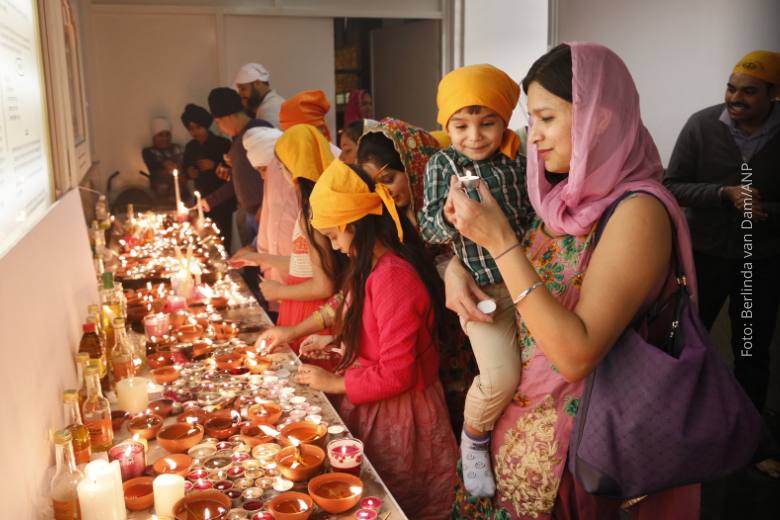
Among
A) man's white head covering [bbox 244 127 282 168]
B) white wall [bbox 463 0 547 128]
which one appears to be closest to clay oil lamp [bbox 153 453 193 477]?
man's white head covering [bbox 244 127 282 168]

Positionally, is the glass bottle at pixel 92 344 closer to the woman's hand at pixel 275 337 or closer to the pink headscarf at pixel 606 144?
the woman's hand at pixel 275 337

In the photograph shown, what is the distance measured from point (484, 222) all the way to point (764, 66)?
2.57 metres

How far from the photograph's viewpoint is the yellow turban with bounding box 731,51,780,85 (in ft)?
10.5

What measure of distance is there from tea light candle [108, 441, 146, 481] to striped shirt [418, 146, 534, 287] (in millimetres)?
1012

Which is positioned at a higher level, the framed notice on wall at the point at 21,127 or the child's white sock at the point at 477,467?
the framed notice on wall at the point at 21,127

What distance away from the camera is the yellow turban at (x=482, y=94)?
6.81 ft

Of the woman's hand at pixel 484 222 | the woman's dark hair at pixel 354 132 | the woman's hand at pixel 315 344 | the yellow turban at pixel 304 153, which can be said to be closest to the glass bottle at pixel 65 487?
the woman's hand at pixel 484 222

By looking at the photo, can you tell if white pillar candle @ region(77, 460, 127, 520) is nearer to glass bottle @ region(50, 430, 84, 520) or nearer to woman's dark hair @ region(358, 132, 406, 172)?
glass bottle @ region(50, 430, 84, 520)

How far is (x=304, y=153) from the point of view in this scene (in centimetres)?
307

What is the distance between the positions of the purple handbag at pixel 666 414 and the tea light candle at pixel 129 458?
100cm

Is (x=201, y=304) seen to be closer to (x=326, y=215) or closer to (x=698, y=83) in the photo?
(x=326, y=215)

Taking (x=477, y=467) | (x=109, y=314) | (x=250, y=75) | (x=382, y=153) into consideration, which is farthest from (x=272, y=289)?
(x=250, y=75)

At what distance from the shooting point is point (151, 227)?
4.59 metres

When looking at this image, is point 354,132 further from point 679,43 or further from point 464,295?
point 679,43
